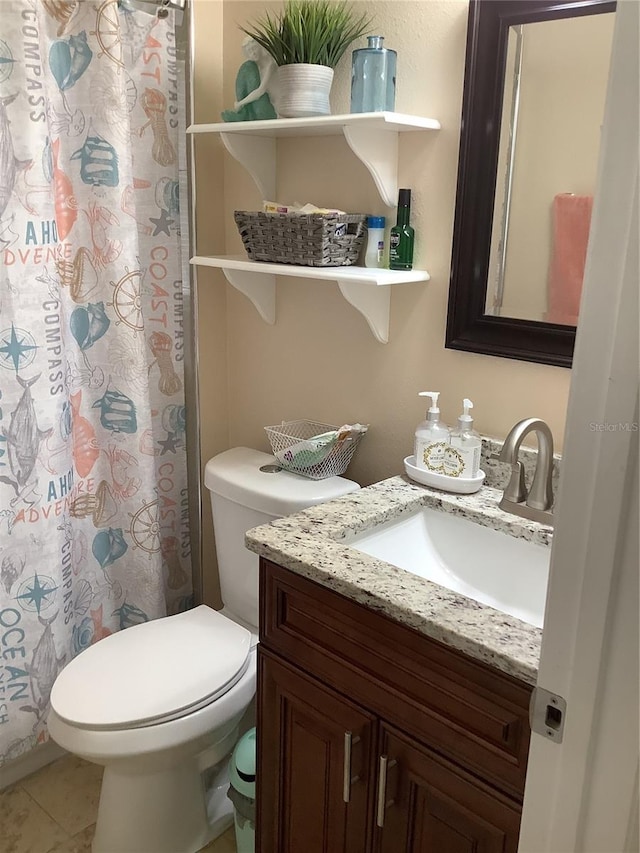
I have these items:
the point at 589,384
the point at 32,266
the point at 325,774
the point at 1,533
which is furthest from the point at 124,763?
the point at 589,384

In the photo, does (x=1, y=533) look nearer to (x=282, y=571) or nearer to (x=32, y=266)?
(x=32, y=266)

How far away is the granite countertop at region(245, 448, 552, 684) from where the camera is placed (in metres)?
1.01

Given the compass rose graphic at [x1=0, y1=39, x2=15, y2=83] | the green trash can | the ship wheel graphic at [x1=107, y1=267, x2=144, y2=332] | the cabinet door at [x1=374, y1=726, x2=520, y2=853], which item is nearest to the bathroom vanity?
the cabinet door at [x1=374, y1=726, x2=520, y2=853]

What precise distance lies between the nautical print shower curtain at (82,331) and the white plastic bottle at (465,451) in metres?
0.82

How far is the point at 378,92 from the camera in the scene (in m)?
1.52

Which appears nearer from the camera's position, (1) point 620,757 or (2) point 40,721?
(1) point 620,757

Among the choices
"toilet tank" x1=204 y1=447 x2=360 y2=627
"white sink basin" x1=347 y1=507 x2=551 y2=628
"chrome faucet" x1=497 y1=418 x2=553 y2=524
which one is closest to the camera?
"chrome faucet" x1=497 y1=418 x2=553 y2=524

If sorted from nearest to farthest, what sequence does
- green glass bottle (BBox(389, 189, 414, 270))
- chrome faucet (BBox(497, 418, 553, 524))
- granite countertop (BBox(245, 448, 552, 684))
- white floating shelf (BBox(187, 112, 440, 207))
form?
granite countertop (BBox(245, 448, 552, 684)), chrome faucet (BBox(497, 418, 553, 524)), white floating shelf (BBox(187, 112, 440, 207)), green glass bottle (BBox(389, 189, 414, 270))

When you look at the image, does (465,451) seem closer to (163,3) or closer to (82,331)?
(82,331)

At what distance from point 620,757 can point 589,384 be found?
1.13ft

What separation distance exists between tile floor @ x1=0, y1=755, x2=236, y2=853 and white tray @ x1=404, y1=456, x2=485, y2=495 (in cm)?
102

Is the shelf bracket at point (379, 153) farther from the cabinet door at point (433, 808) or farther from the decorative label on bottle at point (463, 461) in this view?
the cabinet door at point (433, 808)

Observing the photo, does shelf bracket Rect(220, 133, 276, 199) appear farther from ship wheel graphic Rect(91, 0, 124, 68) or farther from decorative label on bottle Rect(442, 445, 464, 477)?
decorative label on bottle Rect(442, 445, 464, 477)

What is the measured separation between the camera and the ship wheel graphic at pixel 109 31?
1656mm
